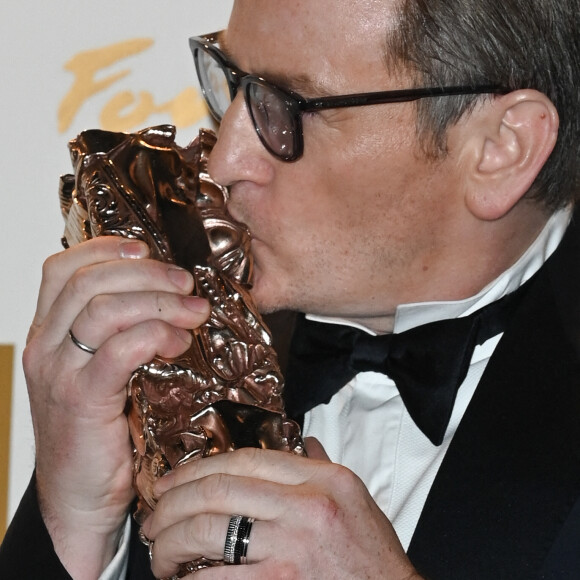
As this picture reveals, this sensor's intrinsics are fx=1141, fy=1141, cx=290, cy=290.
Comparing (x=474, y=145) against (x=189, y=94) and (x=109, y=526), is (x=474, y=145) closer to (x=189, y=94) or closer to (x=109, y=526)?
(x=189, y=94)

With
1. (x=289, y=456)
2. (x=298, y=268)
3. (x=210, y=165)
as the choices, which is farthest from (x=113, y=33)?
(x=289, y=456)

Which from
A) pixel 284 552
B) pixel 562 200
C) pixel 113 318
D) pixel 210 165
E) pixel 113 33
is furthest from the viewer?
pixel 113 33

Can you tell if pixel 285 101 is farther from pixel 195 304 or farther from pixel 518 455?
pixel 518 455

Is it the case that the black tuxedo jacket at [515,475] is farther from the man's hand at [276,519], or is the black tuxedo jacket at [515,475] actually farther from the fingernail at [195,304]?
the fingernail at [195,304]

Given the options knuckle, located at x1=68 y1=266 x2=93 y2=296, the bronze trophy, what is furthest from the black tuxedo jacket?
knuckle, located at x1=68 y1=266 x2=93 y2=296

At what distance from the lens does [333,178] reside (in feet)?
5.29

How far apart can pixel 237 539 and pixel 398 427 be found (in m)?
0.53

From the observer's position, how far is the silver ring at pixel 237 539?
51.9 inches

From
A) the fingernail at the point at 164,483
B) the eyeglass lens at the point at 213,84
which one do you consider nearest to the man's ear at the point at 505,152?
the eyeglass lens at the point at 213,84

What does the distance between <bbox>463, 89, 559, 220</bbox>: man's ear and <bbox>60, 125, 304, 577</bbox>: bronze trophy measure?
350 millimetres

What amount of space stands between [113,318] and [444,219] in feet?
1.66

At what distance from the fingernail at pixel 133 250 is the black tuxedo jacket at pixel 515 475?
0.44 meters

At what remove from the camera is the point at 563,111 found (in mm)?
1675

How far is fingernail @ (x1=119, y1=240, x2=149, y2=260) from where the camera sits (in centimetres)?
151
